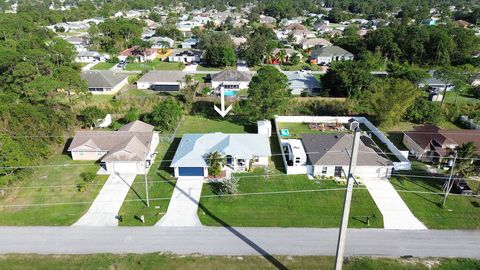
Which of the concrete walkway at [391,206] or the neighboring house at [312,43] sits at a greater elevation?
the neighboring house at [312,43]

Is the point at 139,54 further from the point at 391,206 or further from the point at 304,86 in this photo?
the point at 391,206

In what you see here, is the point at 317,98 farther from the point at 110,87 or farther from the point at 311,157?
the point at 110,87

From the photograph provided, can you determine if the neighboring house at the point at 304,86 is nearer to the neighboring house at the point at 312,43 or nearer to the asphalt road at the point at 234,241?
the asphalt road at the point at 234,241

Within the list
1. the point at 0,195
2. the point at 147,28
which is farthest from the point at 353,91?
the point at 147,28

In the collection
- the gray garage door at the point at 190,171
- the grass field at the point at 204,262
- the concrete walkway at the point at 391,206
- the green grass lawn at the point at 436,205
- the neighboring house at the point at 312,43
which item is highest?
the neighboring house at the point at 312,43

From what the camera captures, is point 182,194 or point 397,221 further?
point 182,194

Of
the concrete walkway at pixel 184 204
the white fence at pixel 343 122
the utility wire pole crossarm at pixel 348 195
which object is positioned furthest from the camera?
the white fence at pixel 343 122

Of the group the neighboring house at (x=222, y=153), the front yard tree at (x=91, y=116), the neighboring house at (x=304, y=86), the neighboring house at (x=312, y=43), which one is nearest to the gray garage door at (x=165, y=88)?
the front yard tree at (x=91, y=116)

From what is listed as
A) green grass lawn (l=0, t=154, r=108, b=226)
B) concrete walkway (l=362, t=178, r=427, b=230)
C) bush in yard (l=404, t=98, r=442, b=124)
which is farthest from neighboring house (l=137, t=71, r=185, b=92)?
concrete walkway (l=362, t=178, r=427, b=230)
